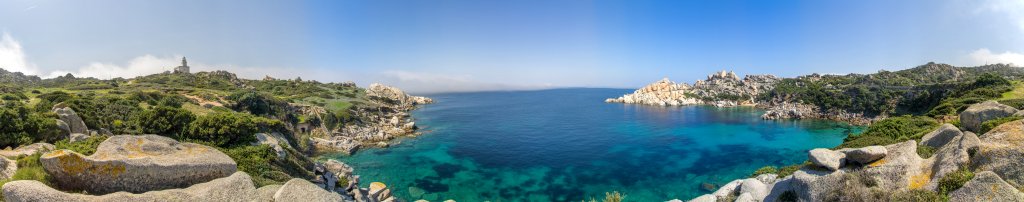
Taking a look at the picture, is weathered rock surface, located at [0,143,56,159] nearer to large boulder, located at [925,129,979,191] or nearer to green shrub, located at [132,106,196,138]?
green shrub, located at [132,106,196,138]

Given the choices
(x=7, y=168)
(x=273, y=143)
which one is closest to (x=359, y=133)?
(x=273, y=143)

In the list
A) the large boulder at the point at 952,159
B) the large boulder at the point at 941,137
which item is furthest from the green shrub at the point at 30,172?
the large boulder at the point at 941,137

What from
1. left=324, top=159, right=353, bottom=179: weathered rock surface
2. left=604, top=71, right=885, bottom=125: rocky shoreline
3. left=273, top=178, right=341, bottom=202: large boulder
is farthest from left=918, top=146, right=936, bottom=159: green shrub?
left=604, top=71, right=885, bottom=125: rocky shoreline

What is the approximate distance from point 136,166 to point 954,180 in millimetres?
26178

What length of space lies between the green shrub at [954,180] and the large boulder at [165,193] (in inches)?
893

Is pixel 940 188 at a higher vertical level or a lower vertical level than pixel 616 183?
higher

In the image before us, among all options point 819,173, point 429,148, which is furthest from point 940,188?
point 429,148

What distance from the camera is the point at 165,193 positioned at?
11898mm

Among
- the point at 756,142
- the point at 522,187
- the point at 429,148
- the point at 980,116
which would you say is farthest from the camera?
the point at 756,142

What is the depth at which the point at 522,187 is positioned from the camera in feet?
109

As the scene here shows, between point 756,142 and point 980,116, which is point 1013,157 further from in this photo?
point 756,142

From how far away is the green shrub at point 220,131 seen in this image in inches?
1064

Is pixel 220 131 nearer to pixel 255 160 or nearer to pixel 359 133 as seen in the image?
pixel 255 160

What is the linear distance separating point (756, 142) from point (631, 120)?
32.0 meters
